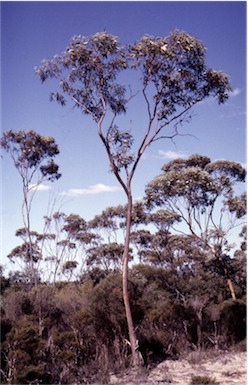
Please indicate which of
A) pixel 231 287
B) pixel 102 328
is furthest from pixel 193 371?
pixel 231 287

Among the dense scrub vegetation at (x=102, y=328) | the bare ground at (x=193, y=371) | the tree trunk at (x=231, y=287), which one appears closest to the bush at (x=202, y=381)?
the bare ground at (x=193, y=371)

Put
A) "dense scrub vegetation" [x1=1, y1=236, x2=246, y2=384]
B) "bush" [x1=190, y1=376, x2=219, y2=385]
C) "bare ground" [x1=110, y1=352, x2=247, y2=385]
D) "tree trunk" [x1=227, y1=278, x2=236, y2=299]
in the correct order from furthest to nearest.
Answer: "tree trunk" [x1=227, y1=278, x2=236, y2=299]
"bare ground" [x1=110, y1=352, x2=247, y2=385]
"bush" [x1=190, y1=376, x2=219, y2=385]
"dense scrub vegetation" [x1=1, y1=236, x2=246, y2=384]

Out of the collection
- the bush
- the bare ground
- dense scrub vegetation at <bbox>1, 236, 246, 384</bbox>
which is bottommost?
the bare ground

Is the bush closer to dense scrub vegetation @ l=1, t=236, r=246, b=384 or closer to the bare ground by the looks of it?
the bare ground

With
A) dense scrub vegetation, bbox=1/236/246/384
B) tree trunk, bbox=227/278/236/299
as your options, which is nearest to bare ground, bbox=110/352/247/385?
dense scrub vegetation, bbox=1/236/246/384

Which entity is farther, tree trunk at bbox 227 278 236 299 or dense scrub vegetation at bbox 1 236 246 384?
tree trunk at bbox 227 278 236 299

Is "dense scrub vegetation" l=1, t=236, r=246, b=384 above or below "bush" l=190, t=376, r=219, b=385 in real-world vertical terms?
above

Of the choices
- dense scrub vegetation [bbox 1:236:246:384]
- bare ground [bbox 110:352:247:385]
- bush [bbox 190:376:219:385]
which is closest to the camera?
dense scrub vegetation [bbox 1:236:246:384]

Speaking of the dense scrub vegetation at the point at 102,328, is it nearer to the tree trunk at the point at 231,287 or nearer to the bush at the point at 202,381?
the tree trunk at the point at 231,287

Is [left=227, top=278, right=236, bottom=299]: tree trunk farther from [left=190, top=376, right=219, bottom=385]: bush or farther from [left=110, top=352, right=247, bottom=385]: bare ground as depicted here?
[left=190, top=376, right=219, bottom=385]: bush

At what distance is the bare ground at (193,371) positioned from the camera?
695cm

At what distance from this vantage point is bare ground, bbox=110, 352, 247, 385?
695cm

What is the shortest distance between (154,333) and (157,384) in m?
2.59

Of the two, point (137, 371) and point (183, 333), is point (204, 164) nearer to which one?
point (183, 333)
